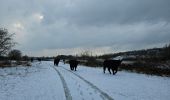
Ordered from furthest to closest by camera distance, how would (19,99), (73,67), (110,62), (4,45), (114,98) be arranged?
1. (4,45)
2. (73,67)
3. (110,62)
4. (19,99)
5. (114,98)

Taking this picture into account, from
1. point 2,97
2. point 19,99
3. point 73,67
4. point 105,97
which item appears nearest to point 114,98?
point 105,97

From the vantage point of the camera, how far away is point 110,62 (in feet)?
104

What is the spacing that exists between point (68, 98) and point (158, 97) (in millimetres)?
3748

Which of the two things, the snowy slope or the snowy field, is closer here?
the snowy field

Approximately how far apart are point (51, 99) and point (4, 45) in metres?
49.2

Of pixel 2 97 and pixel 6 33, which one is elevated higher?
pixel 6 33

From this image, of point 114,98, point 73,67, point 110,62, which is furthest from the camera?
point 73,67

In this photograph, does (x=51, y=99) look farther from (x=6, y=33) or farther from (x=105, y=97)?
(x=6, y=33)

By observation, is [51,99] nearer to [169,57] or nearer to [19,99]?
[19,99]

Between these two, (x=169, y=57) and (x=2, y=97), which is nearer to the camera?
(x=2, y=97)

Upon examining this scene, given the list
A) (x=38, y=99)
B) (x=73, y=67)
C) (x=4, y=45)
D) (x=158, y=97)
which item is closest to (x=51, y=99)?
(x=38, y=99)

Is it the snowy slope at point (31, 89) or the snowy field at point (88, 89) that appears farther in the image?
the snowy slope at point (31, 89)

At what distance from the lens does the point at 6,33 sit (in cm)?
6228

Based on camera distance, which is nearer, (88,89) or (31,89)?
(88,89)
